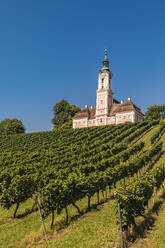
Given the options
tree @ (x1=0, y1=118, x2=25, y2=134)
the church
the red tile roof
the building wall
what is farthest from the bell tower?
tree @ (x1=0, y1=118, x2=25, y2=134)

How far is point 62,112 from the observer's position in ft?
347

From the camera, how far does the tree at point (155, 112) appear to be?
89.1 m

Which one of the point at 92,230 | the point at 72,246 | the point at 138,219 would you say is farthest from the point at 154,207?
the point at 72,246

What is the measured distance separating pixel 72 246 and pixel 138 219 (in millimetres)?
6653

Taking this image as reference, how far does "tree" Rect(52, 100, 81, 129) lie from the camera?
105375mm

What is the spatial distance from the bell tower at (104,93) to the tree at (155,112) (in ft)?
54.5

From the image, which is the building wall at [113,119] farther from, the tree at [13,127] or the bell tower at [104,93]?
the tree at [13,127]

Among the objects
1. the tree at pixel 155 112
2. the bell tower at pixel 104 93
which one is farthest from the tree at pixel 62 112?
the tree at pixel 155 112

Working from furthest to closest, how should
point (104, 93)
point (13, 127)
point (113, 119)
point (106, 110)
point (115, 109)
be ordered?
point (13, 127) → point (104, 93) → point (115, 109) → point (106, 110) → point (113, 119)

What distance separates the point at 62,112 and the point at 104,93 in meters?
24.5

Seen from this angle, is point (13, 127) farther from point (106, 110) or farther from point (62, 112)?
point (106, 110)

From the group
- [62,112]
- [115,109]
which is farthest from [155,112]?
[62,112]

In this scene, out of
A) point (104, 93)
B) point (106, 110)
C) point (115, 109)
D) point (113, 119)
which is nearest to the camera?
point (113, 119)

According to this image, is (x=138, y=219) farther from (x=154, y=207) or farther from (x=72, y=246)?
(x=72, y=246)
